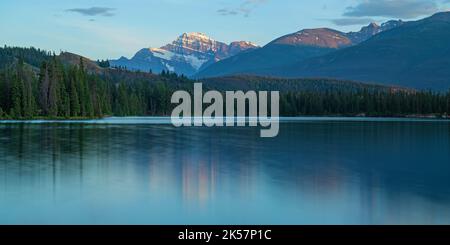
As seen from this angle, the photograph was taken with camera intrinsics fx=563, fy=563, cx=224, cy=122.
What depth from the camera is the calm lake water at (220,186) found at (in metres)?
27.0

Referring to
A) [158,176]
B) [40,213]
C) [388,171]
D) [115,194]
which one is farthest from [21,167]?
[388,171]

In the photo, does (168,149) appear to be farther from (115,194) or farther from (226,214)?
(226,214)

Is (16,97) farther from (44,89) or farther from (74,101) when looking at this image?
(74,101)

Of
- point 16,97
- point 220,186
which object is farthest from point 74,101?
Result: point 220,186

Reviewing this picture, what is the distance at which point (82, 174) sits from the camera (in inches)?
1634

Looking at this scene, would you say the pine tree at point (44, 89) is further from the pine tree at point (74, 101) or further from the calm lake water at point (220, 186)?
the calm lake water at point (220, 186)

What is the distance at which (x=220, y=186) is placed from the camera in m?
36.4

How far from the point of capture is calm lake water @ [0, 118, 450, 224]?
2700 cm

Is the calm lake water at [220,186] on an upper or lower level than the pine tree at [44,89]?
lower

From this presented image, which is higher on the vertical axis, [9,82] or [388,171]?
[9,82]

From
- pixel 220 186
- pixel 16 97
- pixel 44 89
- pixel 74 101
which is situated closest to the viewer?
pixel 220 186

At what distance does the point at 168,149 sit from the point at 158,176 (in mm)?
24198

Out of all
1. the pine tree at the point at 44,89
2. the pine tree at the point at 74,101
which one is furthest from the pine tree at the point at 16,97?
the pine tree at the point at 74,101

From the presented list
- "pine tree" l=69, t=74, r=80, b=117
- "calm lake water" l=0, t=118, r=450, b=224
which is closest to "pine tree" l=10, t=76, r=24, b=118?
"pine tree" l=69, t=74, r=80, b=117
